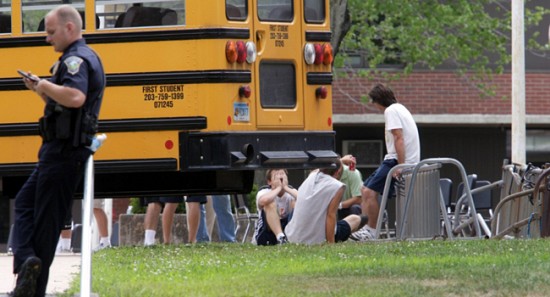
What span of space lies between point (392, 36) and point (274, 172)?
36.0 ft

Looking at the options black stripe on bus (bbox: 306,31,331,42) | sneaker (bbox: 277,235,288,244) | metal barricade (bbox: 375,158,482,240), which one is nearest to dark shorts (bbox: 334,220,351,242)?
metal barricade (bbox: 375,158,482,240)

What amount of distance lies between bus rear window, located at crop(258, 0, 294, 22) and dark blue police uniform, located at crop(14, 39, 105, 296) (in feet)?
15.3

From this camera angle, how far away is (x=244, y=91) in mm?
12055

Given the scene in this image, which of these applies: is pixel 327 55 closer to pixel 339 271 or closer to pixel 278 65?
pixel 278 65

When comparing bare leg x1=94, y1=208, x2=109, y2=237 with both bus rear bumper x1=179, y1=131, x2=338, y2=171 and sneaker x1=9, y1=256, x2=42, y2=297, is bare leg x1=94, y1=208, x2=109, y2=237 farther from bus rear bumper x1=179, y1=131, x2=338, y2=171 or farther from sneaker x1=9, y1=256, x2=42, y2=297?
sneaker x1=9, y1=256, x2=42, y2=297

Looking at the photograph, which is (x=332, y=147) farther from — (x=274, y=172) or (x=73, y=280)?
(x=73, y=280)

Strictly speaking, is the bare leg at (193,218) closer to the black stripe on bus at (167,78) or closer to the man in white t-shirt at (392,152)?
the man in white t-shirt at (392,152)

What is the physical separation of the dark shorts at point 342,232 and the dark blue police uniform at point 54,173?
6104 millimetres

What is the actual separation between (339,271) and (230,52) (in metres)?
3.16

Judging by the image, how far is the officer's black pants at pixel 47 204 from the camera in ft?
25.6

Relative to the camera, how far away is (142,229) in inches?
722

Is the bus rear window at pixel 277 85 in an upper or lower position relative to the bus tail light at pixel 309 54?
lower

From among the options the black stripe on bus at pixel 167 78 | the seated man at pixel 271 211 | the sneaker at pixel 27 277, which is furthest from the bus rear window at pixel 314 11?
the sneaker at pixel 27 277

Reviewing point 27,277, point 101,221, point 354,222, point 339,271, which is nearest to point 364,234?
point 354,222
